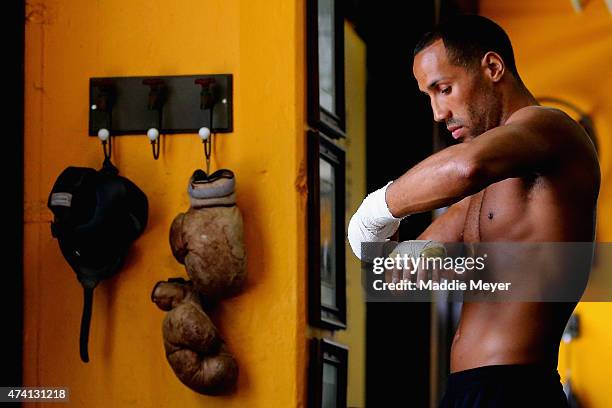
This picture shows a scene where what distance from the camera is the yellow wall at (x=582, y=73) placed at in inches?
177

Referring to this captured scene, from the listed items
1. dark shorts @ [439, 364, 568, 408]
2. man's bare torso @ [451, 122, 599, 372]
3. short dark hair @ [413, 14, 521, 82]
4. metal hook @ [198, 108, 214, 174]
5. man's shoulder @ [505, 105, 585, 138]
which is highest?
short dark hair @ [413, 14, 521, 82]

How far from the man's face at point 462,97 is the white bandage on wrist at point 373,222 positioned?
0.21 meters

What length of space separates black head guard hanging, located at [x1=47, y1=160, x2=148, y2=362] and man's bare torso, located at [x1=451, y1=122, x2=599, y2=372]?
104cm

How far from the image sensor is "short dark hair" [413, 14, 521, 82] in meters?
2.03

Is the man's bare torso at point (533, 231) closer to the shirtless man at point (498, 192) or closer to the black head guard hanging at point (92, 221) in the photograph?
the shirtless man at point (498, 192)

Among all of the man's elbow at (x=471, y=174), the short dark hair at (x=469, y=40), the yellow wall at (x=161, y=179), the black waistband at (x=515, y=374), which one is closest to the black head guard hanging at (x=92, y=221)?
the yellow wall at (x=161, y=179)

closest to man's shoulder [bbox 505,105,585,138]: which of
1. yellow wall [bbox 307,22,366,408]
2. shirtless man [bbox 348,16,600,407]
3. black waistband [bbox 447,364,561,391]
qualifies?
shirtless man [bbox 348,16,600,407]

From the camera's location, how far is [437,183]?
176 cm

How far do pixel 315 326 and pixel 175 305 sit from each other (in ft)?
1.23

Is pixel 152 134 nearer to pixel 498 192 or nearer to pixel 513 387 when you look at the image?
pixel 498 192

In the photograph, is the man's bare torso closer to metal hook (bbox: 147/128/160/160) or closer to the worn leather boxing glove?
the worn leather boxing glove

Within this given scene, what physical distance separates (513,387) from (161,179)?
1205mm

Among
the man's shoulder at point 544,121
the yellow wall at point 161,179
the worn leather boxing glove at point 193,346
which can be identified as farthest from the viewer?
the yellow wall at point 161,179

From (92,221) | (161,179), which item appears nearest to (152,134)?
(161,179)
